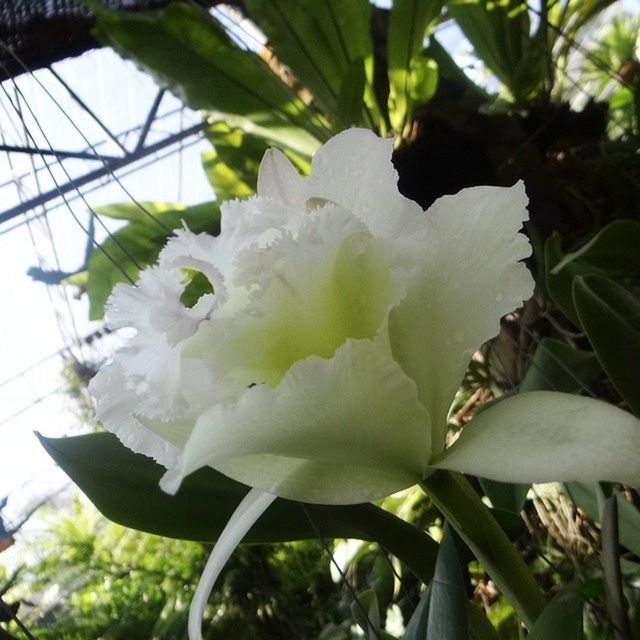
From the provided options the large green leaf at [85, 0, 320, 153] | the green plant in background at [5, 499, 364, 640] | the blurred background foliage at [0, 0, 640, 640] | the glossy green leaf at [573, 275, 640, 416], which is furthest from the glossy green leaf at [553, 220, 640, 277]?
the large green leaf at [85, 0, 320, 153]

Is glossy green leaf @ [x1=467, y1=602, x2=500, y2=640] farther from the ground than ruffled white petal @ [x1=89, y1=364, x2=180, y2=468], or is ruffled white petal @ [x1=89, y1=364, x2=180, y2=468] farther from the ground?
ruffled white petal @ [x1=89, y1=364, x2=180, y2=468]

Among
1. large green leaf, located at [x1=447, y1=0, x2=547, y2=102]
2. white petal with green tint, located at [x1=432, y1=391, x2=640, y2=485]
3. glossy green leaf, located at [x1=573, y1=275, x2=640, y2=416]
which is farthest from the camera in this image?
large green leaf, located at [x1=447, y1=0, x2=547, y2=102]

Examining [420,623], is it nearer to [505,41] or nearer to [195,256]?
[195,256]

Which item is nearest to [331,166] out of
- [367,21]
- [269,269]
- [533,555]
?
[269,269]

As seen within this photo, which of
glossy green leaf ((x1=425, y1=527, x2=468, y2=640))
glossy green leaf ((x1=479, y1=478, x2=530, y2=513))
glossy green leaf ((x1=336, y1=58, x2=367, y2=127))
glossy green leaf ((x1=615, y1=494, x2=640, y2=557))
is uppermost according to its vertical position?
glossy green leaf ((x1=336, y1=58, x2=367, y2=127))

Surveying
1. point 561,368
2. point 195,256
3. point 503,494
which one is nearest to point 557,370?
point 561,368

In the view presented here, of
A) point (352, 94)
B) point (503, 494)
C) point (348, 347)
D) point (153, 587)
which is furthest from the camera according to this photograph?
point (153, 587)

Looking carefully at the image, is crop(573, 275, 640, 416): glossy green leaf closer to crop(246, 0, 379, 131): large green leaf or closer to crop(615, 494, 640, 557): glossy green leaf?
crop(615, 494, 640, 557): glossy green leaf
